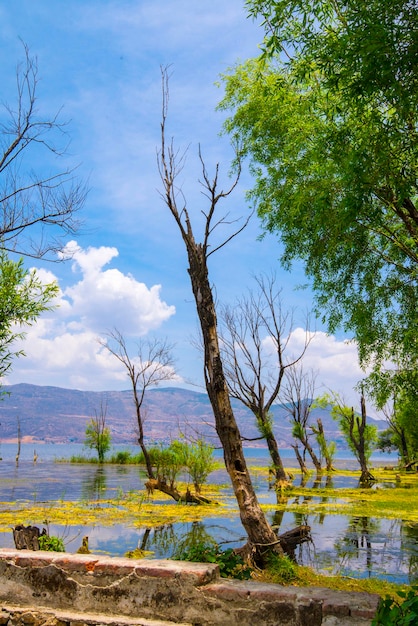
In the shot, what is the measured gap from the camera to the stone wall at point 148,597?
461 centimetres

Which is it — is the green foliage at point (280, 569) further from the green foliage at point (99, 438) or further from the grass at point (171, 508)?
the green foliage at point (99, 438)

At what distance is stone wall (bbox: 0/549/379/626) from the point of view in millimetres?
4609

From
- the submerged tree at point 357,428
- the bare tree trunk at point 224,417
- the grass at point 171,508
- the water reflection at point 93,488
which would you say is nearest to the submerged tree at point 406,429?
the submerged tree at point 357,428

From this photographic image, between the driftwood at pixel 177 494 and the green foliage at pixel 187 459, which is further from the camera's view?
the green foliage at pixel 187 459

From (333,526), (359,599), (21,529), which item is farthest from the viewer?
(333,526)

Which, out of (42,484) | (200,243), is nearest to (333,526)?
(200,243)

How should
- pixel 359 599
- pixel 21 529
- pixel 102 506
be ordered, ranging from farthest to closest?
pixel 102 506 → pixel 21 529 → pixel 359 599

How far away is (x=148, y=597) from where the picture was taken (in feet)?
16.4

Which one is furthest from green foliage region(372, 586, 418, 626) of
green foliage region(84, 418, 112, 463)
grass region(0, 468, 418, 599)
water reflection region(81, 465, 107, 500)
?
green foliage region(84, 418, 112, 463)

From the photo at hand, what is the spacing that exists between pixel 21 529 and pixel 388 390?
8705mm

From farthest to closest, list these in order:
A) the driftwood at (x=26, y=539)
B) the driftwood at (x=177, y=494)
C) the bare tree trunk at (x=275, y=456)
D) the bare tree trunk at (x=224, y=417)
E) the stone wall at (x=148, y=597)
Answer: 1. the bare tree trunk at (x=275, y=456)
2. the driftwood at (x=177, y=494)
3. the bare tree trunk at (x=224, y=417)
4. the driftwood at (x=26, y=539)
5. the stone wall at (x=148, y=597)

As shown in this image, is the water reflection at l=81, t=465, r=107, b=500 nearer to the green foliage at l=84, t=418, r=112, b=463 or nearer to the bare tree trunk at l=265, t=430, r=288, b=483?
the bare tree trunk at l=265, t=430, r=288, b=483

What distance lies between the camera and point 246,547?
7.38 metres

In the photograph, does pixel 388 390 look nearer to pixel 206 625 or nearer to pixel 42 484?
pixel 206 625
